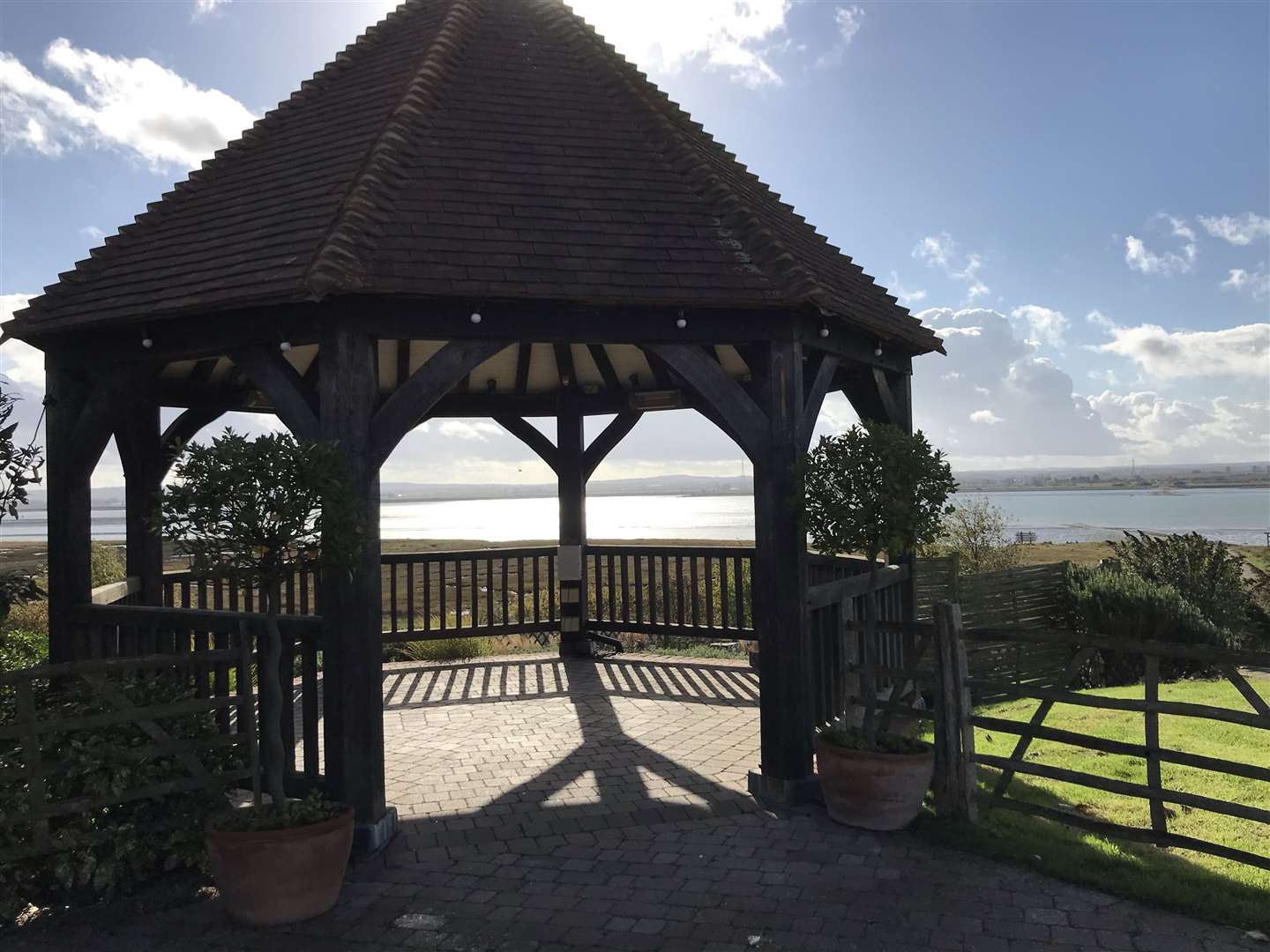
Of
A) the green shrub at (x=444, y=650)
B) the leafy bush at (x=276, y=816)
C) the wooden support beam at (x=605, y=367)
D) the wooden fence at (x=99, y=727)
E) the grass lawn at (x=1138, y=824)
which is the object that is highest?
the wooden support beam at (x=605, y=367)

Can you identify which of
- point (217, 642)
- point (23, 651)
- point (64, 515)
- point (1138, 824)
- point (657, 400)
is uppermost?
point (657, 400)

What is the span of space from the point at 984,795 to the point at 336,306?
489cm

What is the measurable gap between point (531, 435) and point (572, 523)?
119 cm

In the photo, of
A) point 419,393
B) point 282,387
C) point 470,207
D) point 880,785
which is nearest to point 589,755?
point 880,785

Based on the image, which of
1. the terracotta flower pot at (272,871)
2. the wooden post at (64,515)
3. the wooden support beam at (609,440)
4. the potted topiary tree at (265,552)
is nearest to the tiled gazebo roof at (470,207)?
the wooden post at (64,515)

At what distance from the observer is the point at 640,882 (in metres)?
4.47

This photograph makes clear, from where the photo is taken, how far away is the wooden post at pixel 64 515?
6141mm

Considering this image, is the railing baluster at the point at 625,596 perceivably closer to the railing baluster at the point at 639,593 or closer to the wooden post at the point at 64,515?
the railing baluster at the point at 639,593

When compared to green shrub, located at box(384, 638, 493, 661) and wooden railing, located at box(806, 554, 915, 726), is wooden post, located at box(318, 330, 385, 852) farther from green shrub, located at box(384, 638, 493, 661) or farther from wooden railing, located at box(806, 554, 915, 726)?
green shrub, located at box(384, 638, 493, 661)

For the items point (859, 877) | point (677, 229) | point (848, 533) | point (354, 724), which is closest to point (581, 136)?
point (677, 229)

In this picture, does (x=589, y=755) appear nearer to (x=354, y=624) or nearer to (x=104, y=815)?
(x=354, y=624)

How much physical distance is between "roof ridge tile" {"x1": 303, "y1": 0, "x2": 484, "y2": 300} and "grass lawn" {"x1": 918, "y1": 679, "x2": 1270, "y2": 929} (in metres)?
4.72

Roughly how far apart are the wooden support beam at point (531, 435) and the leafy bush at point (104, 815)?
5.99 metres

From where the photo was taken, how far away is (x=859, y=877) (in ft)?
14.7
